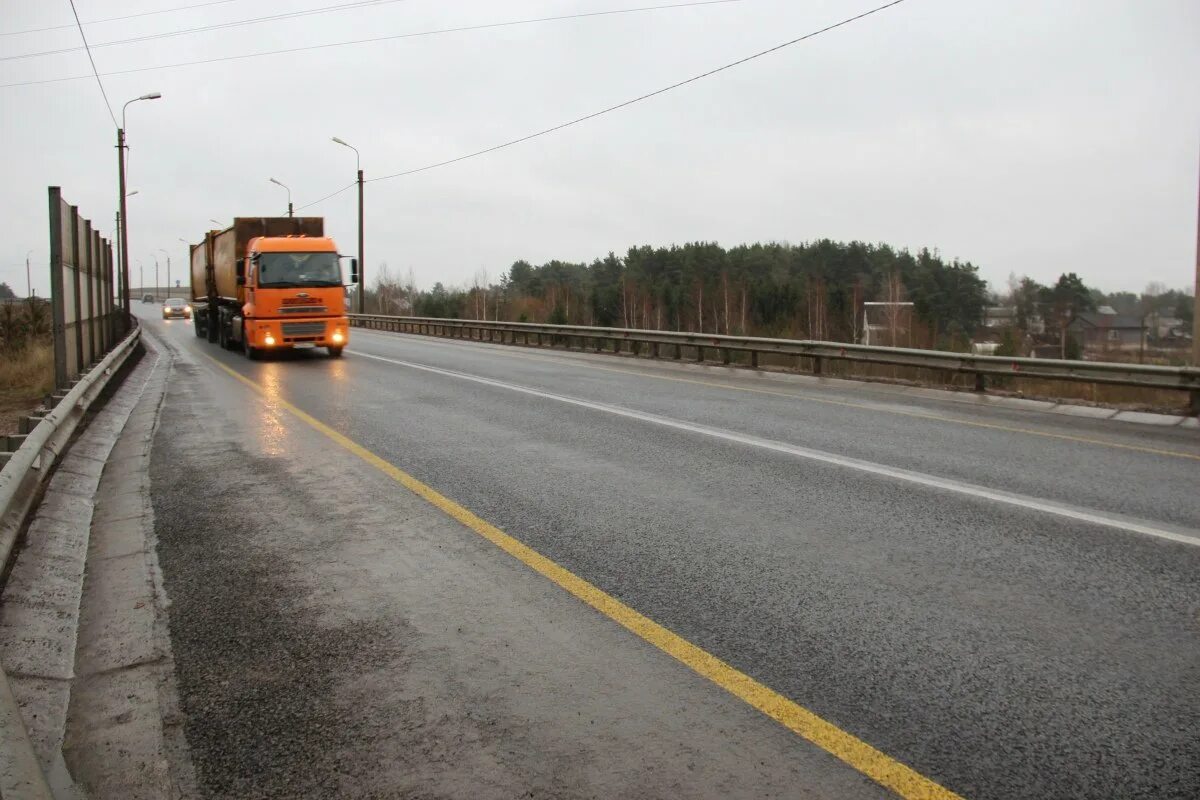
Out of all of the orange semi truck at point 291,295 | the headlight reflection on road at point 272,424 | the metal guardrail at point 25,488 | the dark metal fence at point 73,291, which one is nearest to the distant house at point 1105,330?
the orange semi truck at point 291,295

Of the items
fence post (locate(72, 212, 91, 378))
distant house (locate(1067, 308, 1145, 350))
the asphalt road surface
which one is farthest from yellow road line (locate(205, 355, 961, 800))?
distant house (locate(1067, 308, 1145, 350))

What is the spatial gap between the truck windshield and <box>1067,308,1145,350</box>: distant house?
9094 cm

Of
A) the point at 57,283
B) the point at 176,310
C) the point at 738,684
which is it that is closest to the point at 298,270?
the point at 57,283

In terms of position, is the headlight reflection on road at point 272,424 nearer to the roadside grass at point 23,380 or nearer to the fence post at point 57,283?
the fence post at point 57,283

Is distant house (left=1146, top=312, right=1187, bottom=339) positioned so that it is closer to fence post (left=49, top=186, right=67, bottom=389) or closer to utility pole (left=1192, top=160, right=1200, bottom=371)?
utility pole (left=1192, top=160, right=1200, bottom=371)

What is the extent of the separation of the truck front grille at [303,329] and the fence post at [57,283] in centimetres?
1043

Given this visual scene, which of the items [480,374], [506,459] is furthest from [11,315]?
[506,459]

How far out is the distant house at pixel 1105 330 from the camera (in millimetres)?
103062

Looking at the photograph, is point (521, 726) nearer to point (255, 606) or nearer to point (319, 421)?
point (255, 606)

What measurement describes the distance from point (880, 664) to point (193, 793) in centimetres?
254

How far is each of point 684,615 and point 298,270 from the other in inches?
803

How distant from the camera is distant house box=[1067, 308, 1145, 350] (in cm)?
10306

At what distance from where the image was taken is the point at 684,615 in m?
4.41

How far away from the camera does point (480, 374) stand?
721 inches
